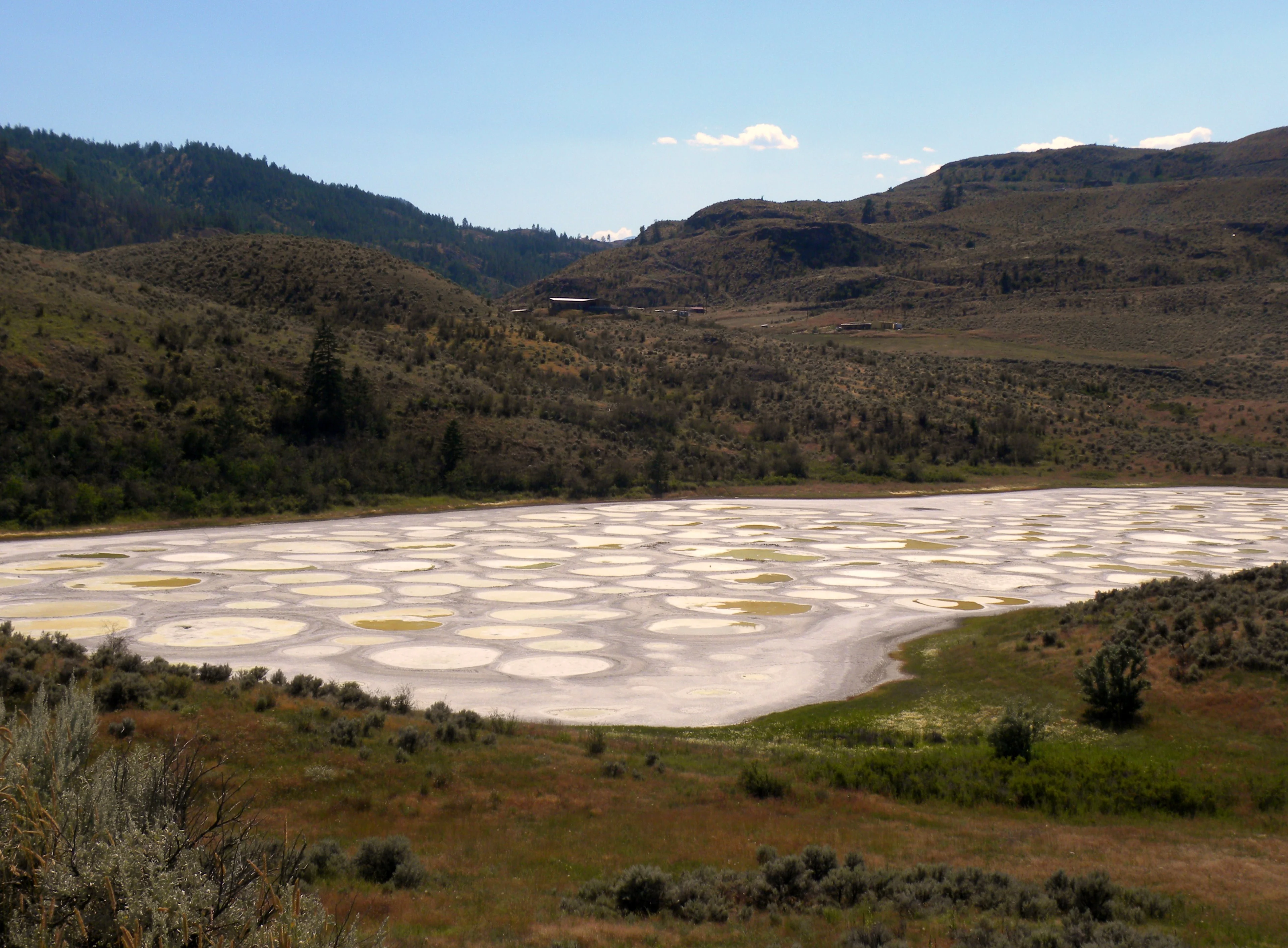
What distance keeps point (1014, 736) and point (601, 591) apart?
590 inches

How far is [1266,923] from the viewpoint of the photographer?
8156 mm

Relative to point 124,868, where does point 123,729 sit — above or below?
below

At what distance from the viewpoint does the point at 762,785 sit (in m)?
12.8

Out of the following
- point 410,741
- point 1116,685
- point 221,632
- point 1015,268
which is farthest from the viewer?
point 1015,268

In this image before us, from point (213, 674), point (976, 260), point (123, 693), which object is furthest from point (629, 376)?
point (976, 260)

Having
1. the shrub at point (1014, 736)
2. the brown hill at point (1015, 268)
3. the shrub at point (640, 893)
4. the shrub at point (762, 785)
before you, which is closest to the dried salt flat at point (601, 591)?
the shrub at point (762, 785)

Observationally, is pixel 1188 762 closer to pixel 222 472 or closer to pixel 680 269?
pixel 222 472

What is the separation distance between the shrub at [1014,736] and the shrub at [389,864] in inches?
355

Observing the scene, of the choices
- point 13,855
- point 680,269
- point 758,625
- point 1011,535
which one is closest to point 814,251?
point 680,269

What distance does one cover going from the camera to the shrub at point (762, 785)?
504 inches

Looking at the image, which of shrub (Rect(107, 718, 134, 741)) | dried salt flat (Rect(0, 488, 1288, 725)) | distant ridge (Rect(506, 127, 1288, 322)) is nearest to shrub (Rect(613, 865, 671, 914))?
shrub (Rect(107, 718, 134, 741))

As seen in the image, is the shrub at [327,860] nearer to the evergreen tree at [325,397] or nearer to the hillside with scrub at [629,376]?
the hillside with scrub at [629,376]

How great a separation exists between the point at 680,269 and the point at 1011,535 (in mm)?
117835

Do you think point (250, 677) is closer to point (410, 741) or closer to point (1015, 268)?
point (410, 741)
